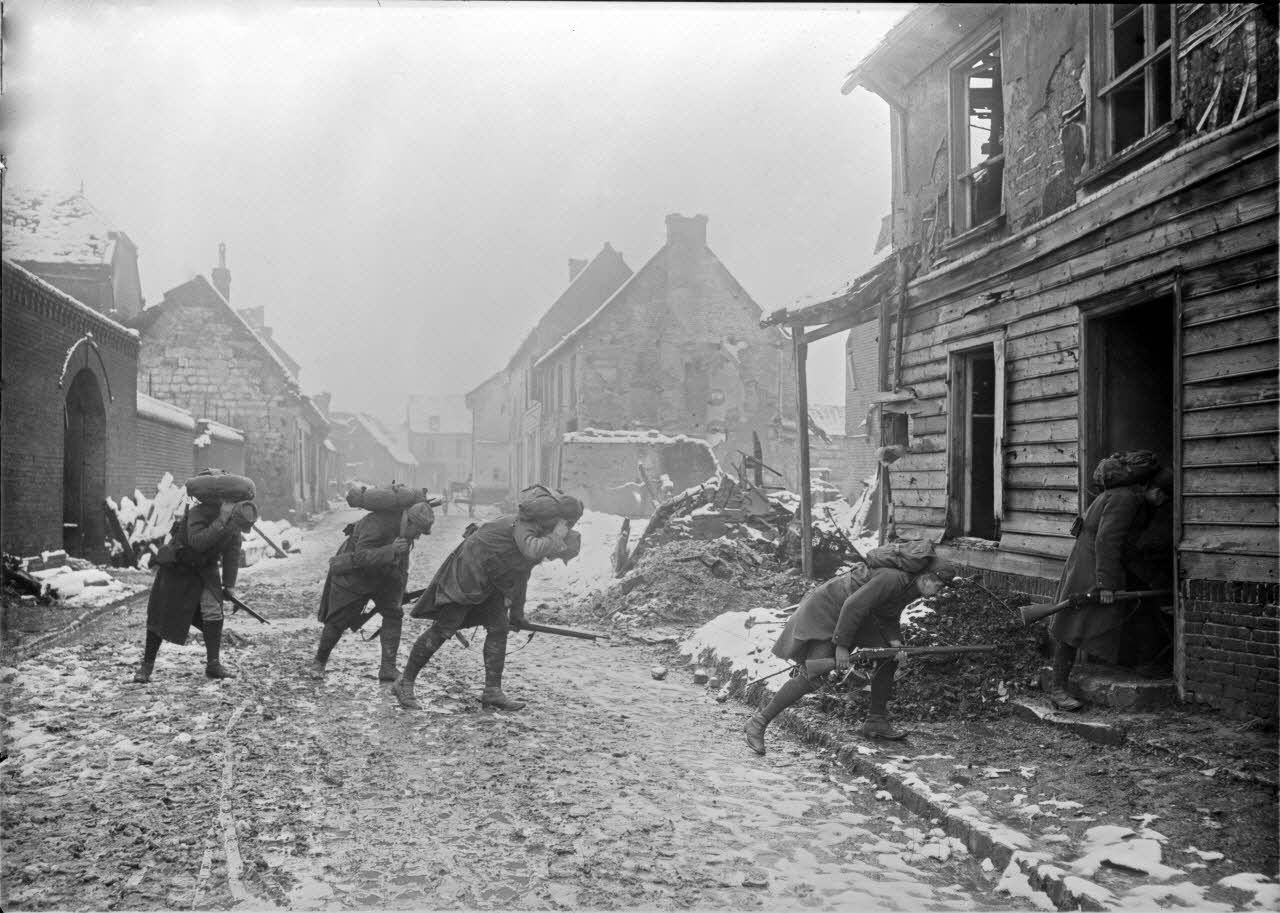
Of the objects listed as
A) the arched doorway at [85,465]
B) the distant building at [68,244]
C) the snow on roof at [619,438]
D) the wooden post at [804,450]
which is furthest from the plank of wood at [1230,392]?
the distant building at [68,244]

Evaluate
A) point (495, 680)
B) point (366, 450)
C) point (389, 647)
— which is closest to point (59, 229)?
point (389, 647)

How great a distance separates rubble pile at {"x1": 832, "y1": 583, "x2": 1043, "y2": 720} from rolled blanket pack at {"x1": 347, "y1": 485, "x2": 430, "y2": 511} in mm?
3862

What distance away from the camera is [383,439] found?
86.2 meters

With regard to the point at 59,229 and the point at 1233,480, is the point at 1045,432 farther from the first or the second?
the point at 59,229

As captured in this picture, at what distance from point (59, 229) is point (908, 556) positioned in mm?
33087

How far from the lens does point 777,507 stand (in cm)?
1565

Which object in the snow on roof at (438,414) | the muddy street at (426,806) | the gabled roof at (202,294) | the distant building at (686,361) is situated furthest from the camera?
the snow on roof at (438,414)

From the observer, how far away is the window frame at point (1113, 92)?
21.4 ft

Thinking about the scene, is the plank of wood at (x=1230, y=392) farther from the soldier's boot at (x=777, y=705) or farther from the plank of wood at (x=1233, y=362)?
the soldier's boot at (x=777, y=705)

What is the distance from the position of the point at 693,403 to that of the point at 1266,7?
2471 centimetres

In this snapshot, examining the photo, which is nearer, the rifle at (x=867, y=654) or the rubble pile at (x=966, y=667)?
the rifle at (x=867, y=654)

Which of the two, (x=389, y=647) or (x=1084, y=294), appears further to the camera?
(x=389, y=647)

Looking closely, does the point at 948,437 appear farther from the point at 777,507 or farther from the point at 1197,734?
the point at 777,507

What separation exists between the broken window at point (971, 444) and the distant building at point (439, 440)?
82.3m
